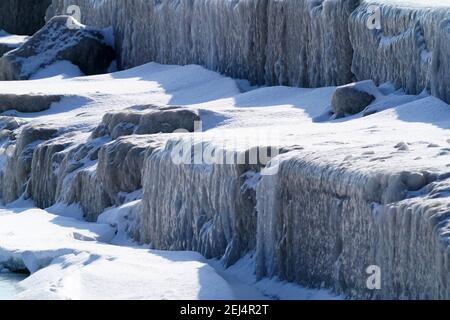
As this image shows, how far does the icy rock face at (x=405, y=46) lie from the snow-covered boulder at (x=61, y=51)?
26.3 feet

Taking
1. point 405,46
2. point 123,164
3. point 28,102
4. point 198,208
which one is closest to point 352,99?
point 405,46

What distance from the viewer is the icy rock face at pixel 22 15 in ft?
98.7

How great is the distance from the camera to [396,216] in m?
8.44

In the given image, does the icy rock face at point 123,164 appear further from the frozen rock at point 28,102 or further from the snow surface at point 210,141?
the frozen rock at point 28,102

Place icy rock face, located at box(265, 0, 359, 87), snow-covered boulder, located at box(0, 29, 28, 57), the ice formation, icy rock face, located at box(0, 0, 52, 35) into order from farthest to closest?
1. icy rock face, located at box(0, 0, 52, 35)
2. snow-covered boulder, located at box(0, 29, 28, 57)
3. icy rock face, located at box(265, 0, 359, 87)
4. the ice formation

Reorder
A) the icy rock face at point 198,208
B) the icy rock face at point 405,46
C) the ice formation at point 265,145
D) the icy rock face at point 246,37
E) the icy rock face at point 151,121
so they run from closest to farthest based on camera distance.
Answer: the ice formation at point 265,145
the icy rock face at point 198,208
the icy rock face at point 405,46
the icy rock face at point 151,121
the icy rock face at point 246,37

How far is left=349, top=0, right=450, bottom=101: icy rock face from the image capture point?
12.5m

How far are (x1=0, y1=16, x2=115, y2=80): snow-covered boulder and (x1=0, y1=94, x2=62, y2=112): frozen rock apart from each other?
10.5ft

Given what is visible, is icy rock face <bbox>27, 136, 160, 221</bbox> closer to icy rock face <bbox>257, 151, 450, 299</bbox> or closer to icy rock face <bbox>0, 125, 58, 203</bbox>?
icy rock face <bbox>0, 125, 58, 203</bbox>

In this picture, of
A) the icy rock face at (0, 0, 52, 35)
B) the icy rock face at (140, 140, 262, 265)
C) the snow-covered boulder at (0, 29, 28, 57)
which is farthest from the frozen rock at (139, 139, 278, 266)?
the icy rock face at (0, 0, 52, 35)

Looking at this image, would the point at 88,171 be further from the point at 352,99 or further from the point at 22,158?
the point at 352,99

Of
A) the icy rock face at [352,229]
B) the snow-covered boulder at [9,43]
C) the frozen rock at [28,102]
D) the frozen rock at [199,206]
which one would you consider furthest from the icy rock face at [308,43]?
the snow-covered boulder at [9,43]

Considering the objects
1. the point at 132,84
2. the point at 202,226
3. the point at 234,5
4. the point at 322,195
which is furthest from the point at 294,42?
the point at 322,195

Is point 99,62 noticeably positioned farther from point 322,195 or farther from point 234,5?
point 322,195
